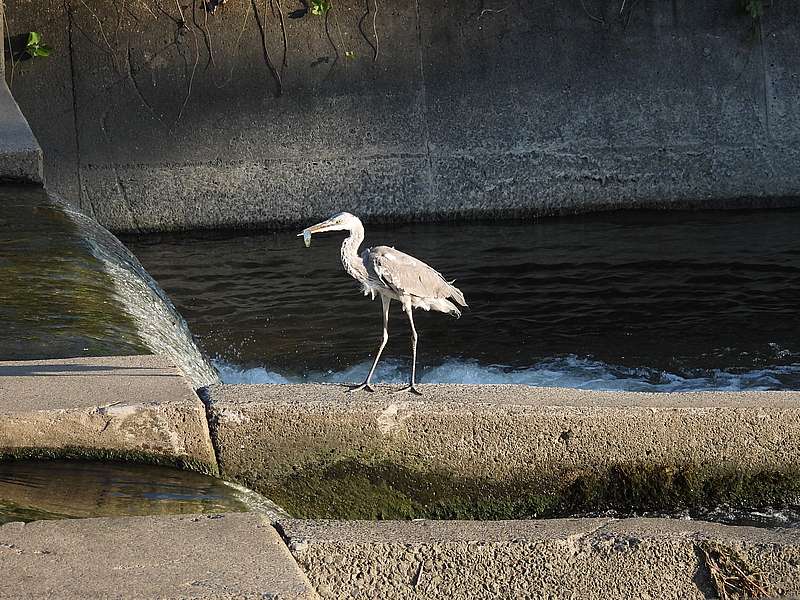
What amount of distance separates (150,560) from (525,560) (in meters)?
0.94

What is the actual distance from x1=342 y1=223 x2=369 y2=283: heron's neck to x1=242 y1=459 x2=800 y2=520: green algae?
1.98 feet

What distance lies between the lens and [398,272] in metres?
3.49

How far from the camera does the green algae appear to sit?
3.35 metres

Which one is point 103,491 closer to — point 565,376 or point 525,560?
point 525,560

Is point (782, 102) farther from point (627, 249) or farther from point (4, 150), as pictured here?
point (4, 150)

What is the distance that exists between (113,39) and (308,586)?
25.2 ft

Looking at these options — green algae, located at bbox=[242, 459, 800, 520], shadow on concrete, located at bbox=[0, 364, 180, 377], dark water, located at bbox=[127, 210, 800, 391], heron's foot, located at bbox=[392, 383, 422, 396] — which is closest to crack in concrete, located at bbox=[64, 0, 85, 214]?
dark water, located at bbox=[127, 210, 800, 391]

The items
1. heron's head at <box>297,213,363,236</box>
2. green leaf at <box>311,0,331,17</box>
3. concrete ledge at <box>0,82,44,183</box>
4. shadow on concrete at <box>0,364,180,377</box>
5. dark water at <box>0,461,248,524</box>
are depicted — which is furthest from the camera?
green leaf at <box>311,0,331,17</box>

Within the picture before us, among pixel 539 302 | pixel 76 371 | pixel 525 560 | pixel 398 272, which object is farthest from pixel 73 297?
pixel 539 302

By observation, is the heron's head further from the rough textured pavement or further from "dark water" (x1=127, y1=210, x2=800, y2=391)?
"dark water" (x1=127, y1=210, x2=800, y2=391)

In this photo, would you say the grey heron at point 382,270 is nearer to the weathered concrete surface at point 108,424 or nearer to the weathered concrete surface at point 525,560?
the weathered concrete surface at point 108,424

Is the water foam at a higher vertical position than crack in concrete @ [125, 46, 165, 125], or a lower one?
lower

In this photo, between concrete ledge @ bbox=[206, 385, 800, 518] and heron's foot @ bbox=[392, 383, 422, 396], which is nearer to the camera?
concrete ledge @ bbox=[206, 385, 800, 518]

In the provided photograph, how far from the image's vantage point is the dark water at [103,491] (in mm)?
2904
